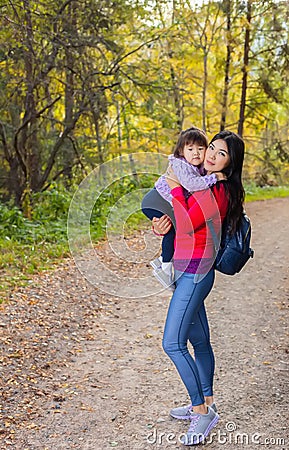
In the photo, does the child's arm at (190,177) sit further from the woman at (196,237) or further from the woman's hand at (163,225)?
the woman's hand at (163,225)

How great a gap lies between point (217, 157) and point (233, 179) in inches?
6.5

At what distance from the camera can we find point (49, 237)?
950 centimetres

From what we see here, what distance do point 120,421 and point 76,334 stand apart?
183 centimetres

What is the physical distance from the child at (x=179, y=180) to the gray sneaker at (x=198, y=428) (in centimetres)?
85

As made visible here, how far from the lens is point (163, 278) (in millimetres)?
3416

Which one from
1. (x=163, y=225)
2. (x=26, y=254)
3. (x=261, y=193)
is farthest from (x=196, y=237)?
(x=261, y=193)

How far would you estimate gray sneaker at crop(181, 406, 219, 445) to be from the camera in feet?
11.6

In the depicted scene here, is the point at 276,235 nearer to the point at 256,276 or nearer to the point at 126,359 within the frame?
the point at 256,276

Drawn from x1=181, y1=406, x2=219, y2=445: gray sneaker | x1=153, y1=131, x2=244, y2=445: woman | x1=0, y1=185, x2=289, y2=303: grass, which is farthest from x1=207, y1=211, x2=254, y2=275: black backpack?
x1=0, y1=185, x2=289, y2=303: grass

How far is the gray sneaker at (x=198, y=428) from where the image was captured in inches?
139

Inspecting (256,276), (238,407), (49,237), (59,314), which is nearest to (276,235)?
(256,276)

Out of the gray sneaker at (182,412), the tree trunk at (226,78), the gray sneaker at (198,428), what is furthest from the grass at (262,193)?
the gray sneaker at (198,428)

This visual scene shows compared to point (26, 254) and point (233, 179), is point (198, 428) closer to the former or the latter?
point (233, 179)

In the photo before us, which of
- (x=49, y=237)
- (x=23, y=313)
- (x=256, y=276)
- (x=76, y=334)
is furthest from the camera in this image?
(x=49, y=237)
